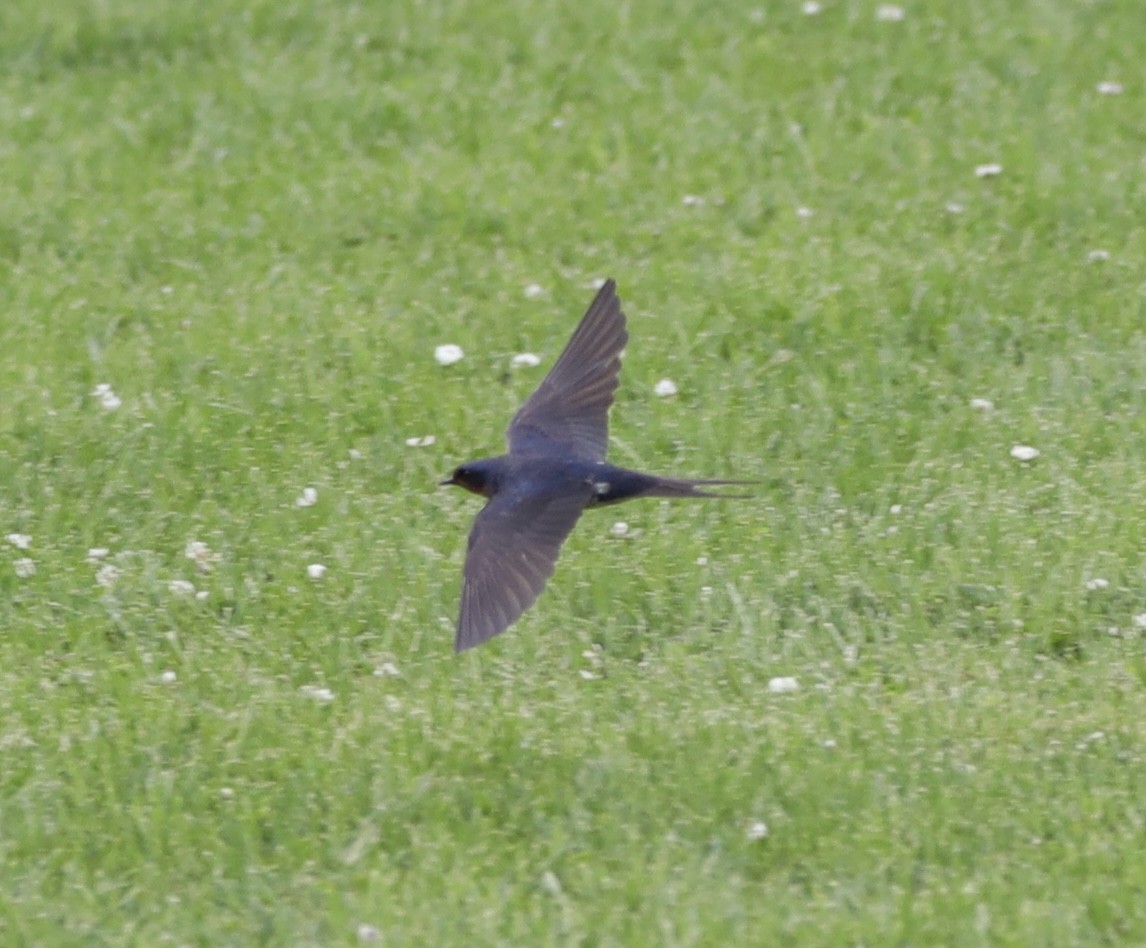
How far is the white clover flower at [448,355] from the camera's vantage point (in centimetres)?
706

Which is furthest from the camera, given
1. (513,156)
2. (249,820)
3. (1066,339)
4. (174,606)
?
(513,156)

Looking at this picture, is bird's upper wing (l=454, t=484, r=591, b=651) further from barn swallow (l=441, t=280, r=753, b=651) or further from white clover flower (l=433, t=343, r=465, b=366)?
white clover flower (l=433, t=343, r=465, b=366)

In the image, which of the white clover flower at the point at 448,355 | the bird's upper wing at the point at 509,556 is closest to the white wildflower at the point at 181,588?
the bird's upper wing at the point at 509,556

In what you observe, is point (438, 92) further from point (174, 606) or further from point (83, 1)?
point (174, 606)

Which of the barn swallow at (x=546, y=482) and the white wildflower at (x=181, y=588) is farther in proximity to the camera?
the white wildflower at (x=181, y=588)

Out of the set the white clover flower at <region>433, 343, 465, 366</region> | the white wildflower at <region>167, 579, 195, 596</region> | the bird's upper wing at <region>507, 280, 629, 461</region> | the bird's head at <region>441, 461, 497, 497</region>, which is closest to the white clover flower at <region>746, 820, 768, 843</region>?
the bird's head at <region>441, 461, 497, 497</region>

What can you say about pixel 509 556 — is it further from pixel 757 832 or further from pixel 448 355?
pixel 448 355

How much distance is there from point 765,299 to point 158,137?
10.8 feet

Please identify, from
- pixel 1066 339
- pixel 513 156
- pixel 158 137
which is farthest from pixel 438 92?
pixel 1066 339

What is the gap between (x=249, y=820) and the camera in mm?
4602

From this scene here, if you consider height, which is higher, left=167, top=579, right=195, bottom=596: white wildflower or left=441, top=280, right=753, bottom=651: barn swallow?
left=441, top=280, right=753, bottom=651: barn swallow

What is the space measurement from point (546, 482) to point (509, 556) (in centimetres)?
50

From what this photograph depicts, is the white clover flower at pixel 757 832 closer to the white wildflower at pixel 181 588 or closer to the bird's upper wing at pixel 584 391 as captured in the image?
the bird's upper wing at pixel 584 391

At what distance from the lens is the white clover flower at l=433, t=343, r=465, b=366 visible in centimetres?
706
